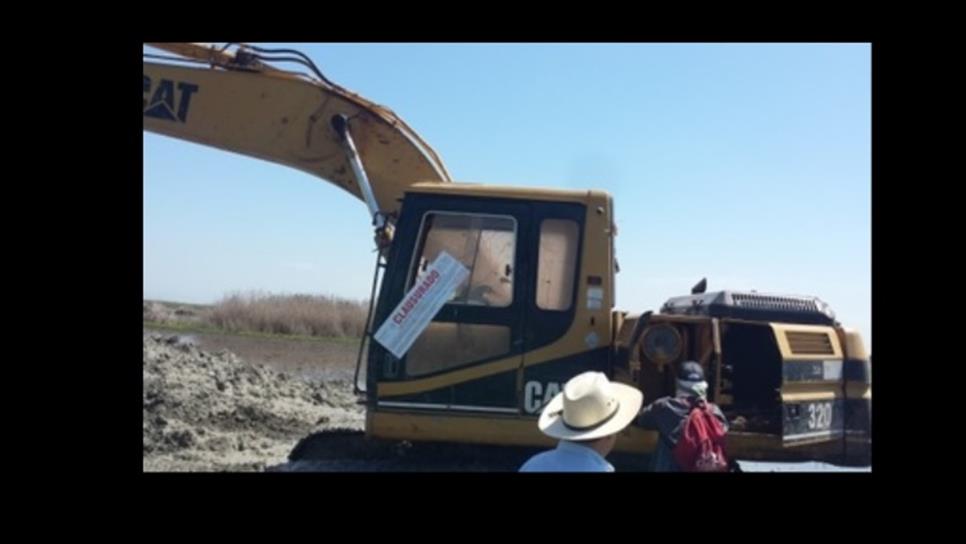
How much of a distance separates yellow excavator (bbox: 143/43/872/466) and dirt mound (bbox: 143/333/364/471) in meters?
1.81

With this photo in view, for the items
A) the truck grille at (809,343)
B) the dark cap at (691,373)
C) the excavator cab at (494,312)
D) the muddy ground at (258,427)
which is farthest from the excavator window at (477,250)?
the truck grille at (809,343)

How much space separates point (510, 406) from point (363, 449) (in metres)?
1.18

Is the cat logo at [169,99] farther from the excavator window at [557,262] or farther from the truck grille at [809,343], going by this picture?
the truck grille at [809,343]

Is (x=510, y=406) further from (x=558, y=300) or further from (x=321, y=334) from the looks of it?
(x=321, y=334)

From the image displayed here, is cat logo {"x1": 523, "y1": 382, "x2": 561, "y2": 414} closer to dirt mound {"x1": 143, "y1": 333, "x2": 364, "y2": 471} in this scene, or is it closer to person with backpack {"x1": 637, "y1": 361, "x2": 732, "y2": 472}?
person with backpack {"x1": 637, "y1": 361, "x2": 732, "y2": 472}

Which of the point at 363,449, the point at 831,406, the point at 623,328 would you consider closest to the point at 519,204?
the point at 623,328

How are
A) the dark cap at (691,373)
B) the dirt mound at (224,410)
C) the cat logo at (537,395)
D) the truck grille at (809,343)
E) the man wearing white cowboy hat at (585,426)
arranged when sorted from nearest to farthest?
the man wearing white cowboy hat at (585,426), the dark cap at (691,373), the cat logo at (537,395), the truck grille at (809,343), the dirt mound at (224,410)

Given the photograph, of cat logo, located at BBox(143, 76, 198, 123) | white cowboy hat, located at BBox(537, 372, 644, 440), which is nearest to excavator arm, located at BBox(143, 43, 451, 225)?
cat logo, located at BBox(143, 76, 198, 123)

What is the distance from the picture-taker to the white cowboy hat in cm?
343

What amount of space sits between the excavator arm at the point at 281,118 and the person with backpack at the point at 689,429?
2.71m

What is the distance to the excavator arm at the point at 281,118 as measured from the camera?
6898 mm

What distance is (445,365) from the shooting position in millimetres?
5766

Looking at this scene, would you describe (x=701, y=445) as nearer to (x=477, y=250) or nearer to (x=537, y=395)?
(x=537, y=395)
